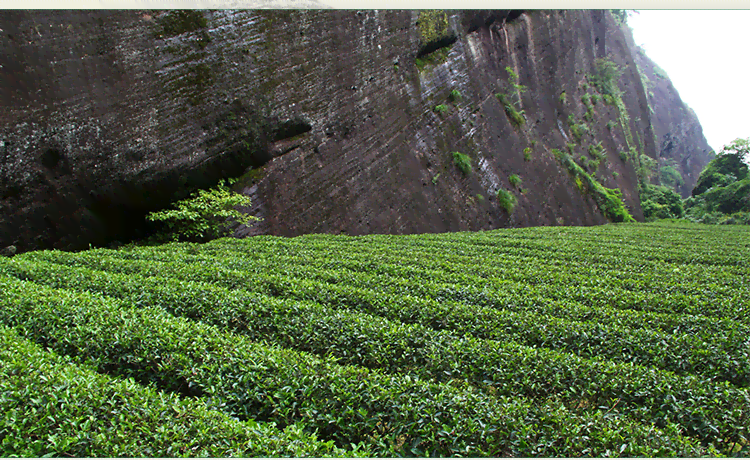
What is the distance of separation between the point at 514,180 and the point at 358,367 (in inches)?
889

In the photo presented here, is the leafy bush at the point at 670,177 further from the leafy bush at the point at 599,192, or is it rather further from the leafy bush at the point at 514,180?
the leafy bush at the point at 514,180

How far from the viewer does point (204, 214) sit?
12.2m

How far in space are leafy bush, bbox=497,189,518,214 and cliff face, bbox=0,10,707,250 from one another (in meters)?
0.41

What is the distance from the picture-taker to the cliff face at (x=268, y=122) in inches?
385

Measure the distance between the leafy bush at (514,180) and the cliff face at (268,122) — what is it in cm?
35

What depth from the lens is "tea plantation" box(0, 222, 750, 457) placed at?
10.2ft

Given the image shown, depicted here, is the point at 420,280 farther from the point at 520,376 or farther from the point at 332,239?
the point at 332,239

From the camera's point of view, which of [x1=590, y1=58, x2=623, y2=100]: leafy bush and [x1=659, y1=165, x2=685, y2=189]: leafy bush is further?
[x1=659, y1=165, x2=685, y2=189]: leafy bush

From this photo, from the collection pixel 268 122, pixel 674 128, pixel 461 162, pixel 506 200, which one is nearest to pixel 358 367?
pixel 268 122

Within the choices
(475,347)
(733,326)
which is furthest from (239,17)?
(733,326)

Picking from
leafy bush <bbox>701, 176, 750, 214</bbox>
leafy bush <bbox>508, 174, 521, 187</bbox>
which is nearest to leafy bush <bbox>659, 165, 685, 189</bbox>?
leafy bush <bbox>701, 176, 750, 214</bbox>

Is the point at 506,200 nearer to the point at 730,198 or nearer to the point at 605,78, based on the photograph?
the point at 730,198

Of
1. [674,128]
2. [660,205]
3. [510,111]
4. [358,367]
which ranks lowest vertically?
[660,205]

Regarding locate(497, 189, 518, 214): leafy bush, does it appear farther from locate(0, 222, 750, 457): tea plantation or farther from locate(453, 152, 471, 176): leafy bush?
locate(0, 222, 750, 457): tea plantation
